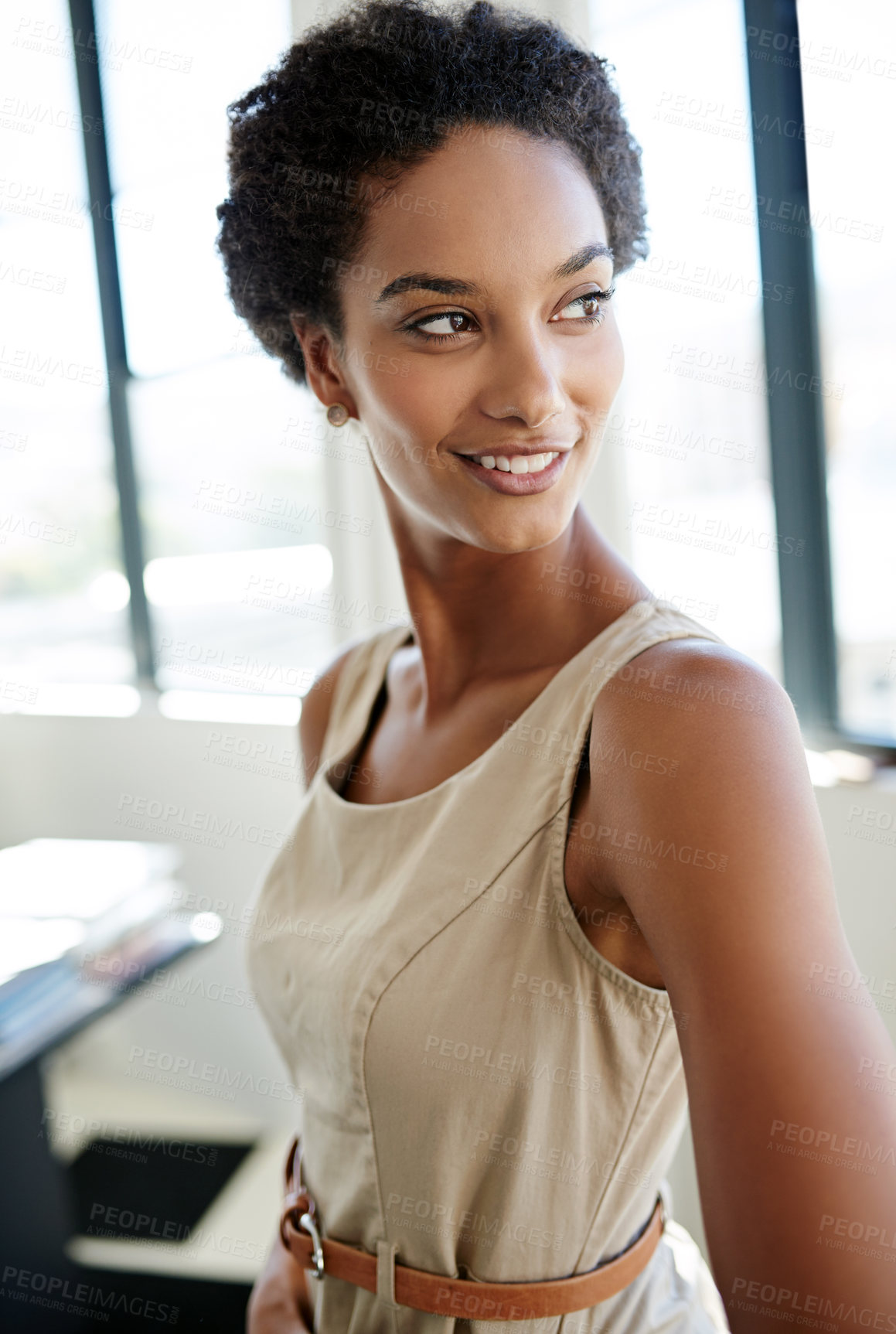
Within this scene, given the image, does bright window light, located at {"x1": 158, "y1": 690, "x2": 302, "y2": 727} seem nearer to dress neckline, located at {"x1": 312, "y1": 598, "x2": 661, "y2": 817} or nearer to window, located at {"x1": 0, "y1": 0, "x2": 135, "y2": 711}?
window, located at {"x1": 0, "y1": 0, "x2": 135, "y2": 711}

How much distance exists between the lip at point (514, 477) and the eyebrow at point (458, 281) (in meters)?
0.15

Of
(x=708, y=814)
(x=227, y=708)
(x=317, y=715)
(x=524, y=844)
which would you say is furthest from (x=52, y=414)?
(x=708, y=814)

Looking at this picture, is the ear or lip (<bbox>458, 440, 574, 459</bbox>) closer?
lip (<bbox>458, 440, 574, 459</bbox>)

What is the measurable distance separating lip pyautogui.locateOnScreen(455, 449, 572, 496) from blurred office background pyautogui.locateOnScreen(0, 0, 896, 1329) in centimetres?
94

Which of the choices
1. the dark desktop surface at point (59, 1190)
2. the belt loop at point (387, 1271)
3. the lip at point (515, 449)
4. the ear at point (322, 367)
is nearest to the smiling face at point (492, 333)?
the lip at point (515, 449)

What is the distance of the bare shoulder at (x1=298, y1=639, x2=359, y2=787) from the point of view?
4.85 ft

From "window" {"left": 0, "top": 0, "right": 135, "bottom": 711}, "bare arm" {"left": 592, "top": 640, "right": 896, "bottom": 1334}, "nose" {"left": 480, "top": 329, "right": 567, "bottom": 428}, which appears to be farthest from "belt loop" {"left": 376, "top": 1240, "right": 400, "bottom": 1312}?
"window" {"left": 0, "top": 0, "right": 135, "bottom": 711}

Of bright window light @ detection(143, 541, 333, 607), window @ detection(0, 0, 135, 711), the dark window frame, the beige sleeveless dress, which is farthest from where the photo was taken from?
window @ detection(0, 0, 135, 711)

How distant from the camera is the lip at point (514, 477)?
3.19 ft

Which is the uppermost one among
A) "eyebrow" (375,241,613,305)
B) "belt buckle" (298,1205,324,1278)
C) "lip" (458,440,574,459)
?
"eyebrow" (375,241,613,305)

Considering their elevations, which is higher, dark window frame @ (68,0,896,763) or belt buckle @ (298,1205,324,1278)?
dark window frame @ (68,0,896,763)

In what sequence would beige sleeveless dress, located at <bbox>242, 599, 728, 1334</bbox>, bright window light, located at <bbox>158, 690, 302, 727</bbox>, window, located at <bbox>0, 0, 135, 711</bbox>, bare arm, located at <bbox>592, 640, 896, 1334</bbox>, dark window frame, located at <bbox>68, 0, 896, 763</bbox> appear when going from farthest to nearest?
window, located at <bbox>0, 0, 135, 711</bbox> < bright window light, located at <bbox>158, 690, 302, 727</bbox> < dark window frame, located at <bbox>68, 0, 896, 763</bbox> < beige sleeveless dress, located at <bbox>242, 599, 728, 1334</bbox> < bare arm, located at <bbox>592, 640, 896, 1334</bbox>

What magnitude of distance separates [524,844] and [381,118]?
758 millimetres

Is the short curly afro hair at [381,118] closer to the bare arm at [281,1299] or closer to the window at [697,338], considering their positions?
the window at [697,338]
